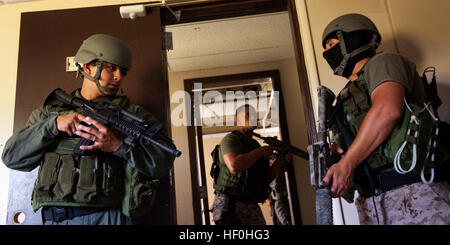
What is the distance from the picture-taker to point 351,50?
183 centimetres

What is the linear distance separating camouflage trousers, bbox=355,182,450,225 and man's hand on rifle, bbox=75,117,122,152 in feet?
3.75

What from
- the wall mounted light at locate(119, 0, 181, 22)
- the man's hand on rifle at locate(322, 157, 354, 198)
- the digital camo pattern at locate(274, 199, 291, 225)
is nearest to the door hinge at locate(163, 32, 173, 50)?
the wall mounted light at locate(119, 0, 181, 22)

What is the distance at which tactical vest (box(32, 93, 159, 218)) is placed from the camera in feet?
5.44

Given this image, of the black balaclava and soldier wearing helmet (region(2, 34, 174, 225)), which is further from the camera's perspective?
the black balaclava

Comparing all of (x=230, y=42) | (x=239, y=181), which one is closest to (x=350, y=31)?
(x=239, y=181)

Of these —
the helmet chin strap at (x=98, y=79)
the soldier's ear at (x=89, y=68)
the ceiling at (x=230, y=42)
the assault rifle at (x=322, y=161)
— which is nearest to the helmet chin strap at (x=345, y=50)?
the assault rifle at (x=322, y=161)

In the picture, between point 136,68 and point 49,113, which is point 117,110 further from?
point 136,68

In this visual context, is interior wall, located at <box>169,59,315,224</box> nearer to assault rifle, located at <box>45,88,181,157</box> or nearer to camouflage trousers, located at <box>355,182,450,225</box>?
assault rifle, located at <box>45,88,181,157</box>

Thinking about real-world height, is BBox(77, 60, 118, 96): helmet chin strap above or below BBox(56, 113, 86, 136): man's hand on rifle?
above

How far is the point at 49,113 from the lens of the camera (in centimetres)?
187
